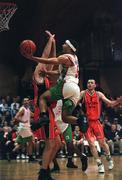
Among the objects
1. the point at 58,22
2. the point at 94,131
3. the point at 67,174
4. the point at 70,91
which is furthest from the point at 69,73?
the point at 58,22

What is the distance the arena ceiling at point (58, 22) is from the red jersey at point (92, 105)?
1366 cm

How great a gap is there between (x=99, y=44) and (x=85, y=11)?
6.67ft

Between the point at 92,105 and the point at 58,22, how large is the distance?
15.8 meters

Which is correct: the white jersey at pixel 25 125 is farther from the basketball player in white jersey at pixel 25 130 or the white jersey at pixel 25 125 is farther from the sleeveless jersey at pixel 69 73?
the sleeveless jersey at pixel 69 73

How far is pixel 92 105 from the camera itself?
10.5 meters

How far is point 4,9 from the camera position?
1614 centimetres

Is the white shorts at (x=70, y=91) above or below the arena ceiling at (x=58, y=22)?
below

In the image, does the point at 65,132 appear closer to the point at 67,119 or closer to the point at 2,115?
the point at 67,119

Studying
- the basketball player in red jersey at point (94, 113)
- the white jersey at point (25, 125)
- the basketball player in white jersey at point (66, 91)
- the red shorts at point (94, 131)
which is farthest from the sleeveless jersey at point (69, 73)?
the white jersey at point (25, 125)

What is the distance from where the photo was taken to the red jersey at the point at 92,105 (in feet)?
34.2

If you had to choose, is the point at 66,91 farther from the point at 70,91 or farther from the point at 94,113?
the point at 94,113

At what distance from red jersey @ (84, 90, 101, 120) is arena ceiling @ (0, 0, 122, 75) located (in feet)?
44.8

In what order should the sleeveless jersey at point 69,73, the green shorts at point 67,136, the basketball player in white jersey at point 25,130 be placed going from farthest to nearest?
the basketball player in white jersey at point 25,130, the green shorts at point 67,136, the sleeveless jersey at point 69,73

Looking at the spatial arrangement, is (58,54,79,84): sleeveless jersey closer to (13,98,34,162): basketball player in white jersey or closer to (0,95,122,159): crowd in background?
(0,95,122,159): crowd in background
